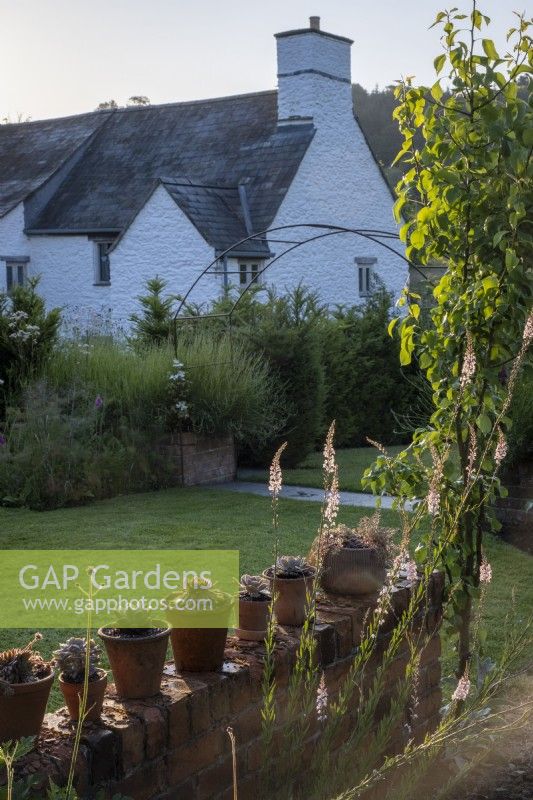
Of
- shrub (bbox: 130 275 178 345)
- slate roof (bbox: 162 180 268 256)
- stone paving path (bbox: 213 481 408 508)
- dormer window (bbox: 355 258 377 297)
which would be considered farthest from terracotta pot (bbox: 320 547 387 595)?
dormer window (bbox: 355 258 377 297)

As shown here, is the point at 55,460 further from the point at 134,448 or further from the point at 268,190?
the point at 268,190

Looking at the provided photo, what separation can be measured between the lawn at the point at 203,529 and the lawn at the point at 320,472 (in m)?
1.09

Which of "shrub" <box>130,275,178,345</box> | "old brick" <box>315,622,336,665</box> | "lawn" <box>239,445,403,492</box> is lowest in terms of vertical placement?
"lawn" <box>239,445,403,492</box>

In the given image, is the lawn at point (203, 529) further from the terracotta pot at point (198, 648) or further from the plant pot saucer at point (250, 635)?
the terracotta pot at point (198, 648)

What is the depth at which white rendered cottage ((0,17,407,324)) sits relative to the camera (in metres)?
20.9

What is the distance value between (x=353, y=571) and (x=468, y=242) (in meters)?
1.31

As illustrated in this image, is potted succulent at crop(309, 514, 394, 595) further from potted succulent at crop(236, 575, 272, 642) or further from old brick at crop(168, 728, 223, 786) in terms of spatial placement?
old brick at crop(168, 728, 223, 786)

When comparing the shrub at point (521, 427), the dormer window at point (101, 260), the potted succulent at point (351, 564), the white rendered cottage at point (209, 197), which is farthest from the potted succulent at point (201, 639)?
the dormer window at point (101, 260)

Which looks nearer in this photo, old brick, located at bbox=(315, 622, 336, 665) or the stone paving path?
old brick, located at bbox=(315, 622, 336, 665)

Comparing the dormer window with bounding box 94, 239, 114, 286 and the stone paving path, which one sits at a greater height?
the dormer window with bounding box 94, 239, 114, 286

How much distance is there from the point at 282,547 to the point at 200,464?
3568 millimetres

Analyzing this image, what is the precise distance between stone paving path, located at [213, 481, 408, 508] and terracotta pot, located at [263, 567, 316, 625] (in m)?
5.63

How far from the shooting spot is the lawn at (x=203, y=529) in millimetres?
6613

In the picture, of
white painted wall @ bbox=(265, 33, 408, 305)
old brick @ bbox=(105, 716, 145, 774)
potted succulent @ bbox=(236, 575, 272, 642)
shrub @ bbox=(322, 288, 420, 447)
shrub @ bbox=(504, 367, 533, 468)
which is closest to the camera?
old brick @ bbox=(105, 716, 145, 774)
